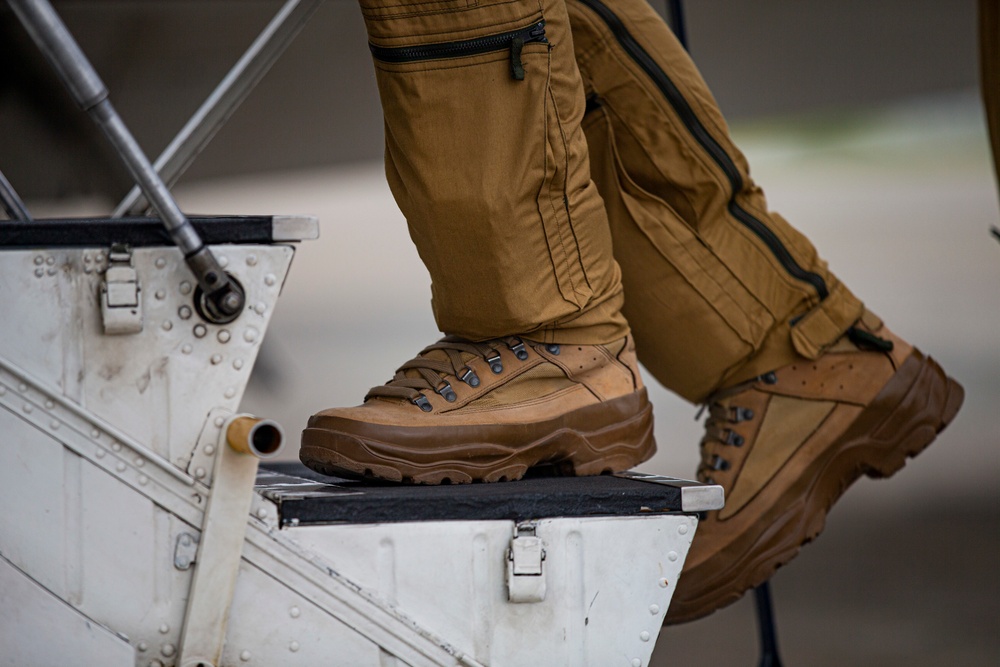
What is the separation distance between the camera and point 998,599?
2.33 meters

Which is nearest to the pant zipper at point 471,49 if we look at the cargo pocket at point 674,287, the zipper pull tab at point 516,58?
the zipper pull tab at point 516,58

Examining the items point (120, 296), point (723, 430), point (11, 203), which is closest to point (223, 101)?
point (11, 203)

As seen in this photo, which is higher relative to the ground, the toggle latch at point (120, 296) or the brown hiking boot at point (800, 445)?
the toggle latch at point (120, 296)

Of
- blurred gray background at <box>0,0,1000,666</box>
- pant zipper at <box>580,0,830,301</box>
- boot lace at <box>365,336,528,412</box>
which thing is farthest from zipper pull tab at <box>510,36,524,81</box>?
blurred gray background at <box>0,0,1000,666</box>

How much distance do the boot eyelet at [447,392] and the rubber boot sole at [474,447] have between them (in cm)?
4

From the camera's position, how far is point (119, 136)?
77 cm

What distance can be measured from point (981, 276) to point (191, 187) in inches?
279

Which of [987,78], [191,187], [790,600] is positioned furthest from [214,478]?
[191,187]

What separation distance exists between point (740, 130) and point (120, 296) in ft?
13.5

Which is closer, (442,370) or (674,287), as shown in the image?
(442,370)

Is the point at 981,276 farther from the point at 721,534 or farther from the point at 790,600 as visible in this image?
the point at 721,534

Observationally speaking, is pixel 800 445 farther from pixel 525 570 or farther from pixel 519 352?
pixel 525 570

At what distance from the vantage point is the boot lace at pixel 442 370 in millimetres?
1029

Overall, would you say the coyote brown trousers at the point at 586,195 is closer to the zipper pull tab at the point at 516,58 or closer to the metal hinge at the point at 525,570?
the zipper pull tab at the point at 516,58
